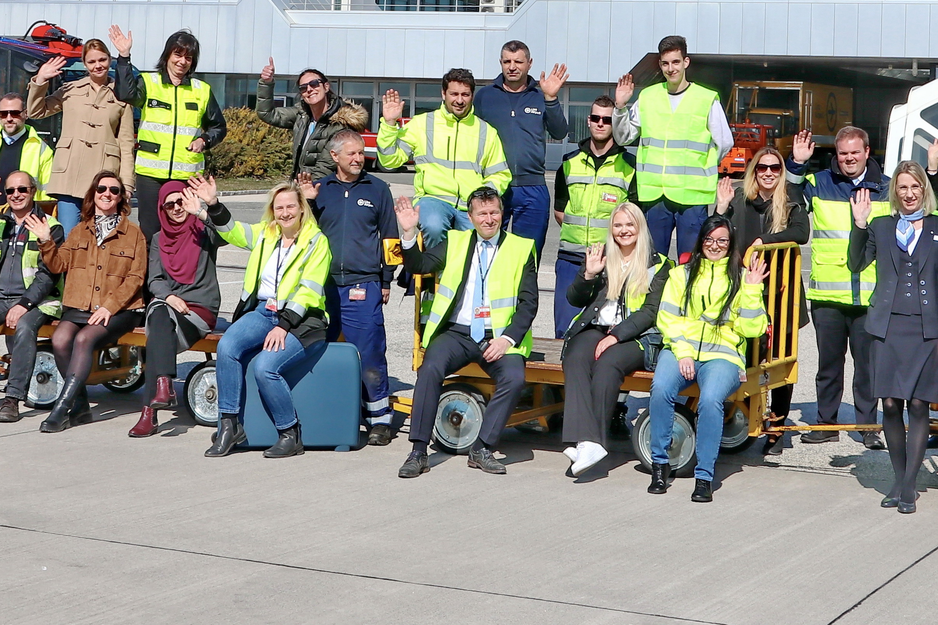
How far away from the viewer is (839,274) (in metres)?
8.09

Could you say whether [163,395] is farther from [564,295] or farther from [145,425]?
[564,295]

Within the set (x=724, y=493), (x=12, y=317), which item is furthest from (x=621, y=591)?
(x=12, y=317)

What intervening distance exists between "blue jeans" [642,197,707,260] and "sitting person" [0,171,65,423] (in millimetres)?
4144

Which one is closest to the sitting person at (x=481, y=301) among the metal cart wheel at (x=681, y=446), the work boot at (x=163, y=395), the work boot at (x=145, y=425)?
Answer: the metal cart wheel at (x=681, y=446)

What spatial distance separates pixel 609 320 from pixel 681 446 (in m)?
0.88

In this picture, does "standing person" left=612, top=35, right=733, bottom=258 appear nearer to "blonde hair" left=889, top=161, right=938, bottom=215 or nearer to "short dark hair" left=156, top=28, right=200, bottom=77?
"blonde hair" left=889, top=161, right=938, bottom=215

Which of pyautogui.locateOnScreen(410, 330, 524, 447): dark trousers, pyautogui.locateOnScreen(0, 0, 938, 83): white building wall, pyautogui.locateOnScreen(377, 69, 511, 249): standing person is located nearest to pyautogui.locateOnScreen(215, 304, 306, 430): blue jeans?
pyautogui.locateOnScreen(410, 330, 524, 447): dark trousers

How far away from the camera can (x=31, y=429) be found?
8297 millimetres

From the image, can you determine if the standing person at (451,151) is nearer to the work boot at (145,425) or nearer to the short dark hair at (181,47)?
the short dark hair at (181,47)

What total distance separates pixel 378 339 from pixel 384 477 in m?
1.30

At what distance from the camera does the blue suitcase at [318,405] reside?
7852mm

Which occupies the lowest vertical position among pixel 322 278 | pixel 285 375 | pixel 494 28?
pixel 285 375

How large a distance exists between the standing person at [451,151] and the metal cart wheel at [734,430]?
210cm

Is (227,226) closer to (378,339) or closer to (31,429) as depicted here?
(378,339)
